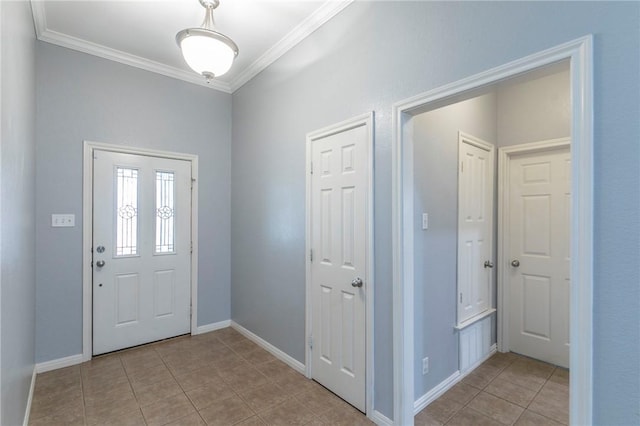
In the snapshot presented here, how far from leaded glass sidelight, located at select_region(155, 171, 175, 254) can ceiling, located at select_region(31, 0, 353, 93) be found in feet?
4.16

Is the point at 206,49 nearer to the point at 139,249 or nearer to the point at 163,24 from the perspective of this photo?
the point at 163,24

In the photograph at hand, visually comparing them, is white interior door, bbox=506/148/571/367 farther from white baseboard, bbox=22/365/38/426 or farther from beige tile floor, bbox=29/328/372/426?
white baseboard, bbox=22/365/38/426

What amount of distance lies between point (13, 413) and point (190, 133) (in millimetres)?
2876

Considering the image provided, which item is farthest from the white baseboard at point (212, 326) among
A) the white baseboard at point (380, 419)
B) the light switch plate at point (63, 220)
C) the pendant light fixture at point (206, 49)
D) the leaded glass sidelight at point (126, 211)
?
the pendant light fixture at point (206, 49)

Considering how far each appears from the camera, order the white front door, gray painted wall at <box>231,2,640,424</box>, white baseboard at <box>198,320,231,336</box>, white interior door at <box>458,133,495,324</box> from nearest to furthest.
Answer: gray painted wall at <box>231,2,640,424</box> < white interior door at <box>458,133,495,324</box> < the white front door < white baseboard at <box>198,320,231,336</box>

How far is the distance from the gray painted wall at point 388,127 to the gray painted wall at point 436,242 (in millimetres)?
362

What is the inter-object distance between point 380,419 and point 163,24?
3.62 metres

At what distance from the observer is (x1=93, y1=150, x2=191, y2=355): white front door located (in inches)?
121

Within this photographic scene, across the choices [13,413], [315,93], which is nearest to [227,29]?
[315,93]

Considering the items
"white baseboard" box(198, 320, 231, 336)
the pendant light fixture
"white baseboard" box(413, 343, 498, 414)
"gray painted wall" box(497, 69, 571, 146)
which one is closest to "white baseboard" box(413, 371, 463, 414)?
"white baseboard" box(413, 343, 498, 414)

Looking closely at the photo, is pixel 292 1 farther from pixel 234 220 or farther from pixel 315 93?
pixel 234 220

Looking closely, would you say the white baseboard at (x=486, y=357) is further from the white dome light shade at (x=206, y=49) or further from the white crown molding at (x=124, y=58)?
the white crown molding at (x=124, y=58)

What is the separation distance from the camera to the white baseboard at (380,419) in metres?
1.98

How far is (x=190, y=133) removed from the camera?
3.62 metres
